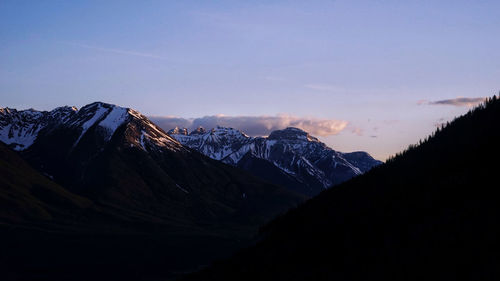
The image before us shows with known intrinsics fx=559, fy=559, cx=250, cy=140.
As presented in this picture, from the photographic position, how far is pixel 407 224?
35125 mm

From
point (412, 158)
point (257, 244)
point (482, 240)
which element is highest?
point (412, 158)

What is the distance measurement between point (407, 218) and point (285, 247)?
11.8 meters

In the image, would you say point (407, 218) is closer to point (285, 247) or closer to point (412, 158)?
point (285, 247)

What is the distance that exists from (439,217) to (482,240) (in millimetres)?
6084

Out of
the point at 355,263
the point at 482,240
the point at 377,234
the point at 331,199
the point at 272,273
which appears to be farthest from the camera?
the point at 331,199

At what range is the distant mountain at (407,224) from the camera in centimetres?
2758

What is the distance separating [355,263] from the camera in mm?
32469

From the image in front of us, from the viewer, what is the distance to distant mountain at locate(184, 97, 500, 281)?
27.6m

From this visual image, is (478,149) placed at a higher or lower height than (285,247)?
higher

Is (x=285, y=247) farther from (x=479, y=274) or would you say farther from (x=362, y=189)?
(x=479, y=274)

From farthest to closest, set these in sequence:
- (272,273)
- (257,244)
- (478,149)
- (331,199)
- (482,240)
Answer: (331,199)
(257,244)
(478,149)
(272,273)
(482,240)

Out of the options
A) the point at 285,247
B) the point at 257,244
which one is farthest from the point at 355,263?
the point at 257,244

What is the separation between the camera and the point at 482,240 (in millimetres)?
26828

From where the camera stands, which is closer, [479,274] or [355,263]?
[479,274]
